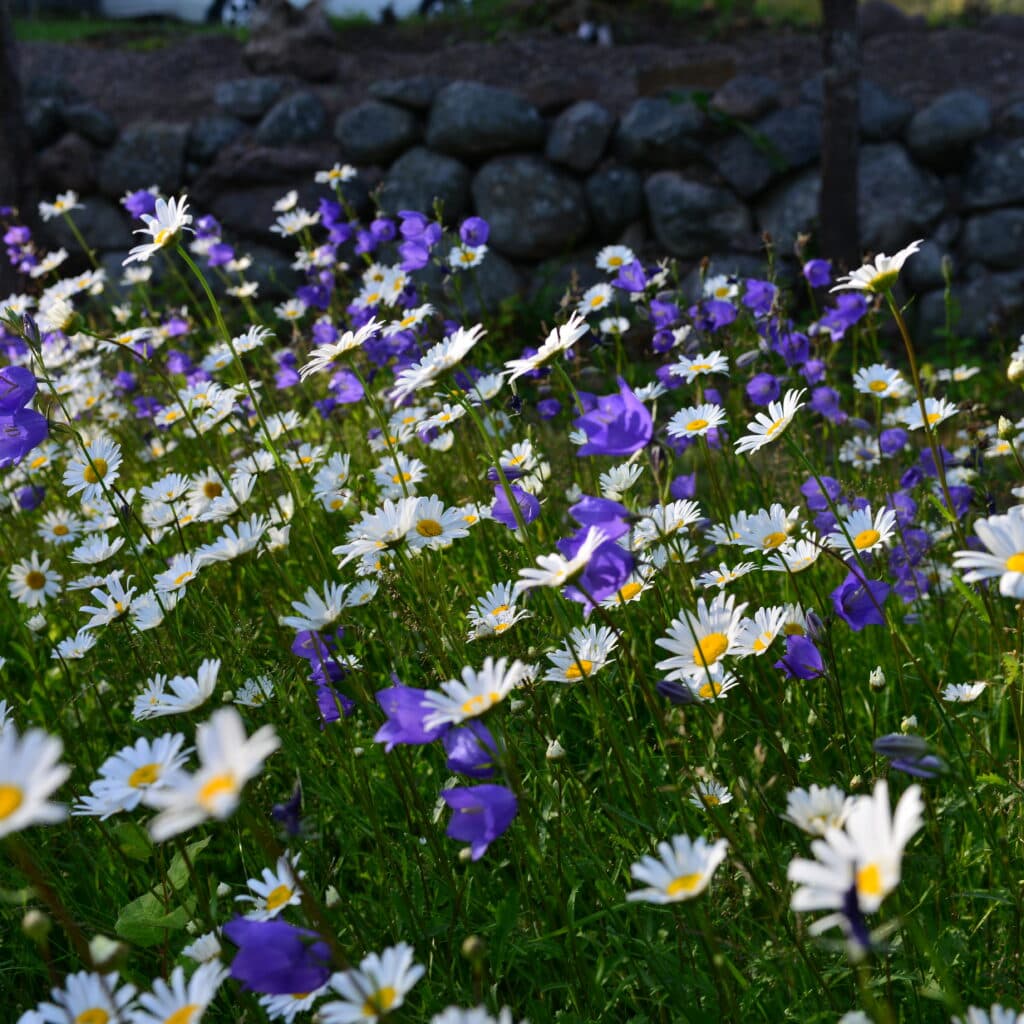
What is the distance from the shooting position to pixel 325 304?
159 inches

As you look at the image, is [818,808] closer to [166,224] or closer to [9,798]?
[9,798]

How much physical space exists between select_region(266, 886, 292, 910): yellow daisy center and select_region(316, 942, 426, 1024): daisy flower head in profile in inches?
14.9

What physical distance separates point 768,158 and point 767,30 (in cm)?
324

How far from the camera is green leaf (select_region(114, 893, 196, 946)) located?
1747mm

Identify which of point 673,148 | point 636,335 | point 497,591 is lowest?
point 636,335

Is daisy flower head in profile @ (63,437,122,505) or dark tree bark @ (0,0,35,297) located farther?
dark tree bark @ (0,0,35,297)

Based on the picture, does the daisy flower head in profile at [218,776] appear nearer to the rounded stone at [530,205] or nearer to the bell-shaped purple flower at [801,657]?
the bell-shaped purple flower at [801,657]

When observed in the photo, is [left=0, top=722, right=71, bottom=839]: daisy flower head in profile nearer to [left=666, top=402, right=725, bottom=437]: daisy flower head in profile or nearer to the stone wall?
[left=666, top=402, right=725, bottom=437]: daisy flower head in profile

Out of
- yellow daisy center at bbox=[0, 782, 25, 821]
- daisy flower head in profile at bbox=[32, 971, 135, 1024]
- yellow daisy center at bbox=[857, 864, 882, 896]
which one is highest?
yellow daisy center at bbox=[0, 782, 25, 821]

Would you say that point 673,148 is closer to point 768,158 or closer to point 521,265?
point 768,158

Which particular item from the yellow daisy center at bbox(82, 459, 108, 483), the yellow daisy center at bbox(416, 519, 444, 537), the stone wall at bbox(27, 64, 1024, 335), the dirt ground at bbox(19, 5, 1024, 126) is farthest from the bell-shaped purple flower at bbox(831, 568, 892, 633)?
the dirt ground at bbox(19, 5, 1024, 126)

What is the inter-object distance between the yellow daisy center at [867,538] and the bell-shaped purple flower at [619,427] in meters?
0.59

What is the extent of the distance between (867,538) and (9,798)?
1.54m

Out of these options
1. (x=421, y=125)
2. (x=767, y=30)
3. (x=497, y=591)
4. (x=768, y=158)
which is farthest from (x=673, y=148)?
(x=497, y=591)
